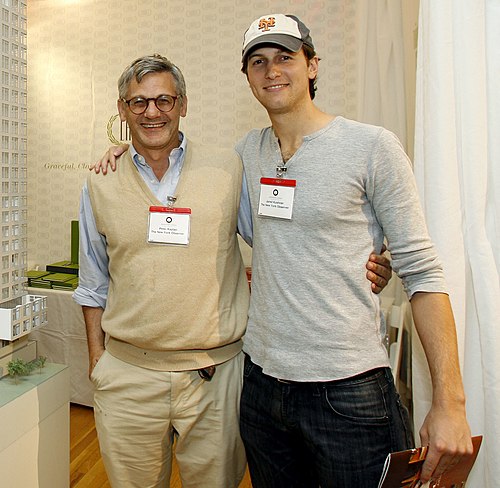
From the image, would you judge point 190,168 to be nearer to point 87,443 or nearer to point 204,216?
point 204,216

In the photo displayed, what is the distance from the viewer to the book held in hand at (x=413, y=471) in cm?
98

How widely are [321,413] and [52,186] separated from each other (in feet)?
9.84

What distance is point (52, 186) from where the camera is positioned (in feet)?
11.7

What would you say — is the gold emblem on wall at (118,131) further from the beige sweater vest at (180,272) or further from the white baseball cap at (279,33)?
the white baseball cap at (279,33)

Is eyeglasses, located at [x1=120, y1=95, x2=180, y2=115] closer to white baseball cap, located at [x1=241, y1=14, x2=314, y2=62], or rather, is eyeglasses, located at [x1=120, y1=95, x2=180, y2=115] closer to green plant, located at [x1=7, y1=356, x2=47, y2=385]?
white baseball cap, located at [x1=241, y1=14, x2=314, y2=62]

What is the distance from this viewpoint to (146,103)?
1.41 metres

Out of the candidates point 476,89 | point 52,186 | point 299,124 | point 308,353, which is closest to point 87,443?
point 52,186

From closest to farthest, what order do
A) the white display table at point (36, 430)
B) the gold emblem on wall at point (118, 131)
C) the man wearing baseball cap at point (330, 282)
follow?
the man wearing baseball cap at point (330, 282) → the white display table at point (36, 430) → the gold emblem on wall at point (118, 131)

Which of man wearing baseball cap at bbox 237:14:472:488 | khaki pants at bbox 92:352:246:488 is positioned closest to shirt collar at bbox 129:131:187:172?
man wearing baseball cap at bbox 237:14:472:488

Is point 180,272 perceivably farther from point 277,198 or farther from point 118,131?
point 118,131

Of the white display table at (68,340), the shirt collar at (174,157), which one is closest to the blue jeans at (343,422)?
the shirt collar at (174,157)

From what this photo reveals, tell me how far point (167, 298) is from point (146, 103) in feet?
1.83

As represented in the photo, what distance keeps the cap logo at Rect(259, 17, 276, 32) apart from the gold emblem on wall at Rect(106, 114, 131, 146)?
7.57 feet

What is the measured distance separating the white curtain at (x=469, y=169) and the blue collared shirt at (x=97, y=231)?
53 centimetres
